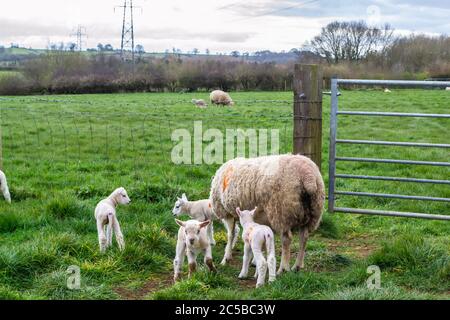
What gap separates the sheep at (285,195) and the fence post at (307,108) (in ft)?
3.98

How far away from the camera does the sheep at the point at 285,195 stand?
6.20m

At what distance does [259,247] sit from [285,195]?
68cm

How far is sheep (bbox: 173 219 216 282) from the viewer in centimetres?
591

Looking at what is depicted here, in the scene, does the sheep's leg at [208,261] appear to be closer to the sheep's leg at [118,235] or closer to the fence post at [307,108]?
the sheep's leg at [118,235]

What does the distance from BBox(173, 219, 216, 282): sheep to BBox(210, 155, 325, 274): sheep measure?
2.54 ft

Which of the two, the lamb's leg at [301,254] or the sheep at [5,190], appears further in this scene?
the sheep at [5,190]

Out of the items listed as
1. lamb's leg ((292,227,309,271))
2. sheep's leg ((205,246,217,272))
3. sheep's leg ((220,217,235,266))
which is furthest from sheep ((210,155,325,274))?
sheep's leg ((205,246,217,272))

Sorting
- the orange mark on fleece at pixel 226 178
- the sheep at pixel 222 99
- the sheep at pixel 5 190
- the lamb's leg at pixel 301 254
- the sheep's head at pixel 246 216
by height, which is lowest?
the lamb's leg at pixel 301 254

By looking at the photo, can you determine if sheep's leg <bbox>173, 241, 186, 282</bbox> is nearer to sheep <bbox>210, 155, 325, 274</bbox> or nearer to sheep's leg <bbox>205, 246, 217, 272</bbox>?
sheep's leg <bbox>205, 246, 217, 272</bbox>

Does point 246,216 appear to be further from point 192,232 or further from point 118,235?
point 118,235

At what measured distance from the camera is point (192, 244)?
233 inches

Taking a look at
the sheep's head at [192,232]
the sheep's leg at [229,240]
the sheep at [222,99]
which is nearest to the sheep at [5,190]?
the sheep's leg at [229,240]
